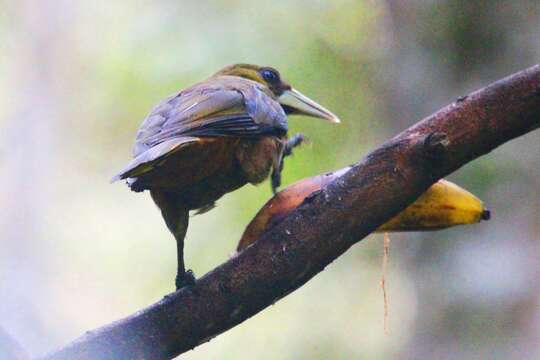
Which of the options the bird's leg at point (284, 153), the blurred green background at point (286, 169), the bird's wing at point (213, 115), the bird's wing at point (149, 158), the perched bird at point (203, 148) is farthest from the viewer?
the blurred green background at point (286, 169)

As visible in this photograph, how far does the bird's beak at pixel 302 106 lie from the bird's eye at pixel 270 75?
0.08 m

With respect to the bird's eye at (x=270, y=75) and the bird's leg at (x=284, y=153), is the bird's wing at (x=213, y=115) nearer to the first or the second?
the bird's leg at (x=284, y=153)

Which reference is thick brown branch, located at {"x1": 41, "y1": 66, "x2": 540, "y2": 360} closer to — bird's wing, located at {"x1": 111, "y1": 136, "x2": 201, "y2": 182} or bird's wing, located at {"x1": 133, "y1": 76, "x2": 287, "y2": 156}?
bird's wing, located at {"x1": 111, "y1": 136, "x2": 201, "y2": 182}

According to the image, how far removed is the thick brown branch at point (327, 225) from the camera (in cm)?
213

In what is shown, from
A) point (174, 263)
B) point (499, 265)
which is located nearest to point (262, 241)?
point (499, 265)

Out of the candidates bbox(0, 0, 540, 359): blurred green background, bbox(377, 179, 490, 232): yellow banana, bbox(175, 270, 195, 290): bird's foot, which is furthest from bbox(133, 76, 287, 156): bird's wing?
bbox(0, 0, 540, 359): blurred green background

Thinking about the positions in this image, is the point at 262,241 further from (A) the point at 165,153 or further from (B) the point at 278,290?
(A) the point at 165,153

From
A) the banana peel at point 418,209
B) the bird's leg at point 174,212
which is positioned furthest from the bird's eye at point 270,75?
the banana peel at point 418,209

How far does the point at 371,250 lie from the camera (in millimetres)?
4832

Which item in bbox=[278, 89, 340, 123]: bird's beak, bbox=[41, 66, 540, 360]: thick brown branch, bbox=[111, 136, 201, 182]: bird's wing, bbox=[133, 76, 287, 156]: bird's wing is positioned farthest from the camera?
bbox=[278, 89, 340, 123]: bird's beak

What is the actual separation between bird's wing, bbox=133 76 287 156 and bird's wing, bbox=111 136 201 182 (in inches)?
2.9

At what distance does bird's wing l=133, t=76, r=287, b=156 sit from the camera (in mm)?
2738

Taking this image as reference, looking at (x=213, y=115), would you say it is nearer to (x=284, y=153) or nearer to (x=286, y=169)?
(x=284, y=153)

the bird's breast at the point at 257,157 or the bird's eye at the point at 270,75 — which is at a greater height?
the bird's eye at the point at 270,75
